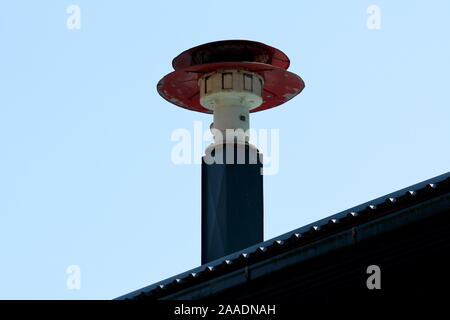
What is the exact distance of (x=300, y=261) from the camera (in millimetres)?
15875

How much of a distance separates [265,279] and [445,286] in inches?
87.2

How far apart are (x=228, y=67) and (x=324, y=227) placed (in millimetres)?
13870

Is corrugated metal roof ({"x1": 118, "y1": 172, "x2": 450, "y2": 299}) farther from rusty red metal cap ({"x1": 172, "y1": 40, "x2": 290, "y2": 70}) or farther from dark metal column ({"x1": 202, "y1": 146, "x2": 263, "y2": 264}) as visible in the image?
rusty red metal cap ({"x1": 172, "y1": 40, "x2": 290, "y2": 70})

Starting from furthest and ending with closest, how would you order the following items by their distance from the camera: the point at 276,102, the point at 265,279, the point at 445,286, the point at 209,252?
1. the point at 276,102
2. the point at 209,252
3. the point at 265,279
4. the point at 445,286

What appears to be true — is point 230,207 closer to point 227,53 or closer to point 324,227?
point 227,53

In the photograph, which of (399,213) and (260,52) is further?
(260,52)

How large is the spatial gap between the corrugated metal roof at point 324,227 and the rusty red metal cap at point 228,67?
1221 centimetres

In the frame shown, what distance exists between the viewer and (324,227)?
622 inches

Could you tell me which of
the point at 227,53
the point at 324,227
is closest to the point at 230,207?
the point at 227,53

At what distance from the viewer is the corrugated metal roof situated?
15086mm

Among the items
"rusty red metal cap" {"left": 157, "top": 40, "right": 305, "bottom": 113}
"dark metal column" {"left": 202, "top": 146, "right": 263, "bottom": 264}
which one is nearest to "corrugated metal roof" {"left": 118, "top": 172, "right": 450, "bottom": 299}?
"dark metal column" {"left": 202, "top": 146, "right": 263, "bottom": 264}

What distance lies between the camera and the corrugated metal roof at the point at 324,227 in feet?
49.5

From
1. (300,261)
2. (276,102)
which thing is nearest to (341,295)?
(300,261)
